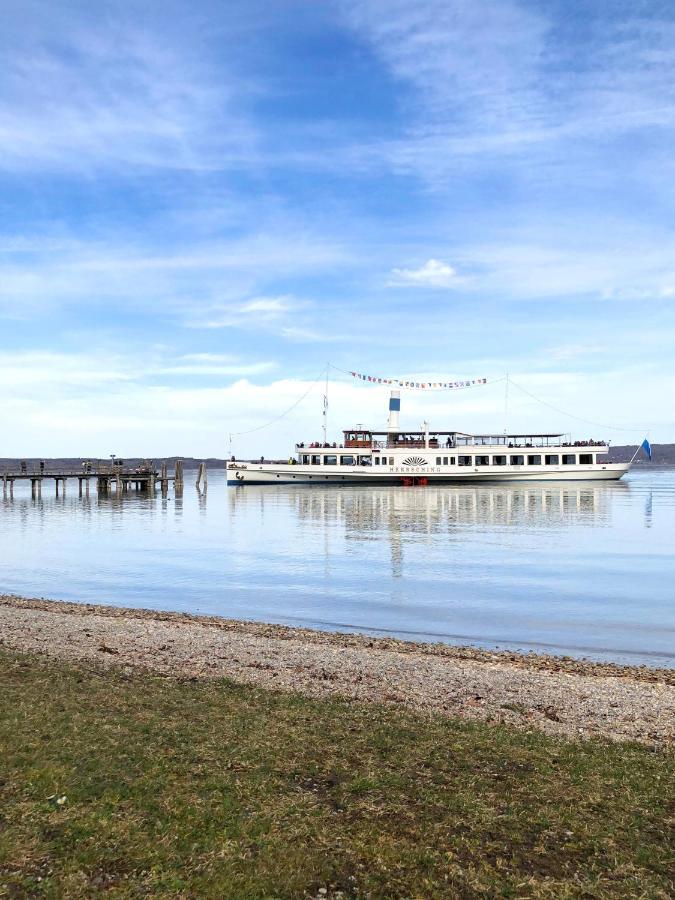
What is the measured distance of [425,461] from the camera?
95812 millimetres

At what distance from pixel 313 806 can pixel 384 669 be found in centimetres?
519

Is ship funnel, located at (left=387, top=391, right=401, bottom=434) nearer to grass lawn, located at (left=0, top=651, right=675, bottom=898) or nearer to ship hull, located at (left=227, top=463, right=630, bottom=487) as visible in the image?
ship hull, located at (left=227, top=463, right=630, bottom=487)

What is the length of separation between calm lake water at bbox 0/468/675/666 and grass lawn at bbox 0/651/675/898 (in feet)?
25.7

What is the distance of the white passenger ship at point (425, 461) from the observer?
95.0 metres

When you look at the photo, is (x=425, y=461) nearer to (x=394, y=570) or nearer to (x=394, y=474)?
(x=394, y=474)

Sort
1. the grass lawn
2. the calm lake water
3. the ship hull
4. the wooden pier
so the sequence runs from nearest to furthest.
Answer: the grass lawn
the calm lake water
the wooden pier
the ship hull

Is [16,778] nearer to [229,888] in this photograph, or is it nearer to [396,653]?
[229,888]

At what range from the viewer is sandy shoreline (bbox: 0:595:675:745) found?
8.62 meters

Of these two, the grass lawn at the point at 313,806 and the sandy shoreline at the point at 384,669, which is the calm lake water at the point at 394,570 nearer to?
the sandy shoreline at the point at 384,669

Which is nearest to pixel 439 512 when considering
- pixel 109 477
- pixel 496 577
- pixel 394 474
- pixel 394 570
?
pixel 394 570

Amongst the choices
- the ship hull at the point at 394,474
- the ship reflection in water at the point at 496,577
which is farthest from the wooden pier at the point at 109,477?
the ship reflection in water at the point at 496,577

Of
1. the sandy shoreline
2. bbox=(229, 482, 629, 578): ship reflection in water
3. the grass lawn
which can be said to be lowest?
bbox=(229, 482, 629, 578): ship reflection in water

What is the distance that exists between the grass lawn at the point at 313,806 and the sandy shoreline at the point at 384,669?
0.95 m

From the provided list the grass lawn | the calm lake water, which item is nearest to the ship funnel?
the calm lake water
